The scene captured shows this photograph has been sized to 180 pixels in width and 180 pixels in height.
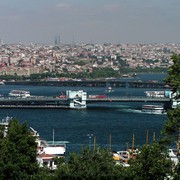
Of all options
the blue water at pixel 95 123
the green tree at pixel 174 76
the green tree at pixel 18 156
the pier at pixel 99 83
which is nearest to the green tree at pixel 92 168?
the green tree at pixel 18 156

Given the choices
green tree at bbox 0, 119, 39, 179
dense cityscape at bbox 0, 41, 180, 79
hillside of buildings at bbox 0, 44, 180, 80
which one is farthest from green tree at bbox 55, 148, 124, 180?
dense cityscape at bbox 0, 41, 180, 79

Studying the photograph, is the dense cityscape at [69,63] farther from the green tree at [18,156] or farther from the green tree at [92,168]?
the green tree at [92,168]

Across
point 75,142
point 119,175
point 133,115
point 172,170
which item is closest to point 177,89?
point 172,170

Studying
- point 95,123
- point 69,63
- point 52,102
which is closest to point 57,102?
point 52,102

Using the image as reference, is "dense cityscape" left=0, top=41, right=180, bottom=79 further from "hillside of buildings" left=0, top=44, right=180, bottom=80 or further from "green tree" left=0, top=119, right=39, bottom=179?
"green tree" left=0, top=119, right=39, bottom=179

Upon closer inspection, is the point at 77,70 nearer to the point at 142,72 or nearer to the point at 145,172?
the point at 142,72

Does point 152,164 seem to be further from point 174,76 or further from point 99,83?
point 99,83
